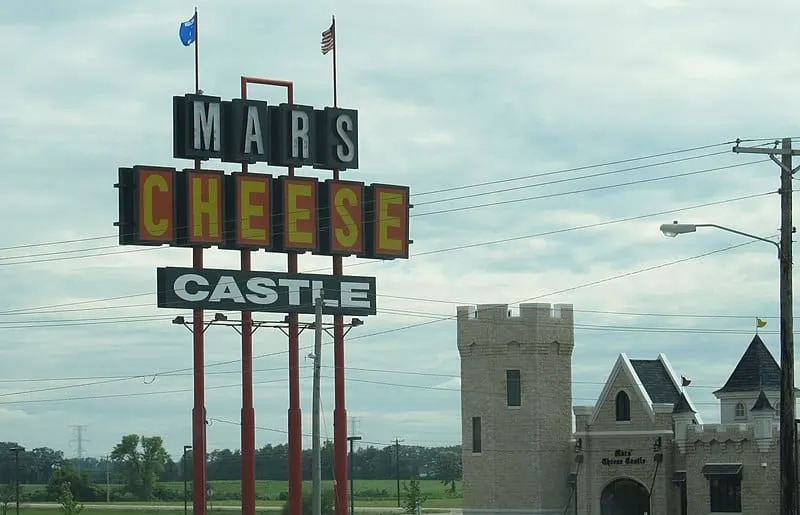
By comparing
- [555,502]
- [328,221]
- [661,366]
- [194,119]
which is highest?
[194,119]

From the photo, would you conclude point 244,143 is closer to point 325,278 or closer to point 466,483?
point 325,278

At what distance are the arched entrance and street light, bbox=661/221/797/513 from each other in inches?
1371

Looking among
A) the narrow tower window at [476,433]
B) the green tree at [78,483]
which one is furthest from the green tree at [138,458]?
the narrow tower window at [476,433]

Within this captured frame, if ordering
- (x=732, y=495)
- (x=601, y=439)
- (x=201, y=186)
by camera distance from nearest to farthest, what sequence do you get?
(x=201, y=186) → (x=732, y=495) → (x=601, y=439)

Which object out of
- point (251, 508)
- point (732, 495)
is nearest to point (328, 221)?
point (251, 508)

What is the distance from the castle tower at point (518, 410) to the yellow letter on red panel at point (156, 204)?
18.6 metres

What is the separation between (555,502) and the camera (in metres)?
68.1

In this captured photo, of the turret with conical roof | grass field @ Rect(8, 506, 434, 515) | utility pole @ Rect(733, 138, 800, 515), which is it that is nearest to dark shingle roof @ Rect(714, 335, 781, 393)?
the turret with conical roof

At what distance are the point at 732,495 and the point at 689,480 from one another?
218 centimetres

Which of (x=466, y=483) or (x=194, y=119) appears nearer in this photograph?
(x=194, y=119)

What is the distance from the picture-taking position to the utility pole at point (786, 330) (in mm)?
32531

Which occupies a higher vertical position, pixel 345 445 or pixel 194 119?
pixel 194 119

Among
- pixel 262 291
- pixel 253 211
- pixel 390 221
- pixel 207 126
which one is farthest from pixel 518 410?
pixel 207 126

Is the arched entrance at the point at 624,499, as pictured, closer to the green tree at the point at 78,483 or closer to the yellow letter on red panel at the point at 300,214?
the yellow letter on red panel at the point at 300,214
